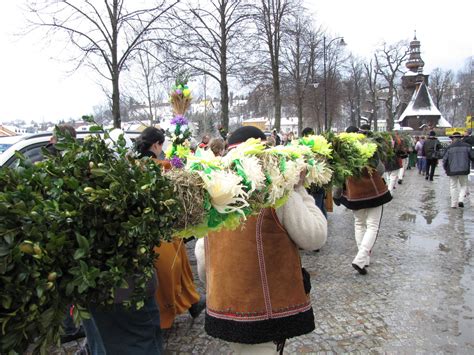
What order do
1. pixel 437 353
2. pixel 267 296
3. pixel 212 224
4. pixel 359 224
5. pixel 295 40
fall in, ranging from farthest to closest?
pixel 295 40 → pixel 359 224 → pixel 437 353 → pixel 267 296 → pixel 212 224

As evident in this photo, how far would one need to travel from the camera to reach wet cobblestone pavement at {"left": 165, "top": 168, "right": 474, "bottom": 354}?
370 cm

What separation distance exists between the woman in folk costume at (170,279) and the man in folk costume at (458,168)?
825 cm

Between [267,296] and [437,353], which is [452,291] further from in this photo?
[267,296]

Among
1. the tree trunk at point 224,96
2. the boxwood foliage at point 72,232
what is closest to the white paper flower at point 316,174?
the boxwood foliage at point 72,232

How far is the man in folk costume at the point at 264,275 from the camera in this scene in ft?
7.36

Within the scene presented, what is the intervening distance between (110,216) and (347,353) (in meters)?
2.87

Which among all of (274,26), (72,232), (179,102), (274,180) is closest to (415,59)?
(274,26)

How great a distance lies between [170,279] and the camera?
3326 mm

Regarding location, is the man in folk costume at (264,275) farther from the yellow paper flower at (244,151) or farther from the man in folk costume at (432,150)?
the man in folk costume at (432,150)

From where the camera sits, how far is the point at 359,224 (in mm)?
5602

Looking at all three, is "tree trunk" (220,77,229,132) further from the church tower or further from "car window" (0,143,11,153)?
the church tower

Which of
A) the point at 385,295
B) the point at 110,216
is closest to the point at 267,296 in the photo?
the point at 110,216

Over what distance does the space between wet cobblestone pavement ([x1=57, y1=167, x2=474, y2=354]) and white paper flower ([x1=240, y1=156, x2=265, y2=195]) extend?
2266 mm

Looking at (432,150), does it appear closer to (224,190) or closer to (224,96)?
(224,96)
